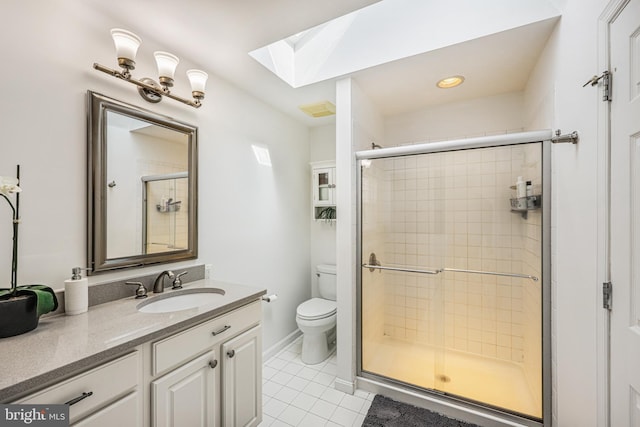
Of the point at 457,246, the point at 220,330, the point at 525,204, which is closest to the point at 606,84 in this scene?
the point at 525,204

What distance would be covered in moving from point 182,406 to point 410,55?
2.29 meters

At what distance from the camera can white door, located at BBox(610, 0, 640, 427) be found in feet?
2.92

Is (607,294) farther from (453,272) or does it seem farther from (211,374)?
(211,374)

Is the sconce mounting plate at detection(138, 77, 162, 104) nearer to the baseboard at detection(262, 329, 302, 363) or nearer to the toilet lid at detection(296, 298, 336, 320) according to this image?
the toilet lid at detection(296, 298, 336, 320)

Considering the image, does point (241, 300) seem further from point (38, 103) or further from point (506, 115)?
point (506, 115)

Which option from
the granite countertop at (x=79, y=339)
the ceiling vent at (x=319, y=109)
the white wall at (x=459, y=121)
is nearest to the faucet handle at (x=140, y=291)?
the granite countertop at (x=79, y=339)

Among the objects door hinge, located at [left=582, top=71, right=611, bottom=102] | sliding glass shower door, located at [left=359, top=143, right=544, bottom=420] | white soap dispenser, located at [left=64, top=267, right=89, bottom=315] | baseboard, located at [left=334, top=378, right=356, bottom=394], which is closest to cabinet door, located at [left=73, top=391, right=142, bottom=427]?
white soap dispenser, located at [left=64, top=267, right=89, bottom=315]

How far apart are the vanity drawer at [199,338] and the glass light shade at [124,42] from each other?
133cm

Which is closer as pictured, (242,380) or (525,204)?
(242,380)

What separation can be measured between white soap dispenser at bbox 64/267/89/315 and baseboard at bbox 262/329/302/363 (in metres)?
1.56

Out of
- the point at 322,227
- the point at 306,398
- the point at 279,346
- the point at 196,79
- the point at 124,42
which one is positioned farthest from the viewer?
the point at 322,227

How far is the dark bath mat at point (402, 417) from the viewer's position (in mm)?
1654

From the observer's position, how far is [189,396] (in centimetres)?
117

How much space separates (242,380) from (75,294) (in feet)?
2.92
